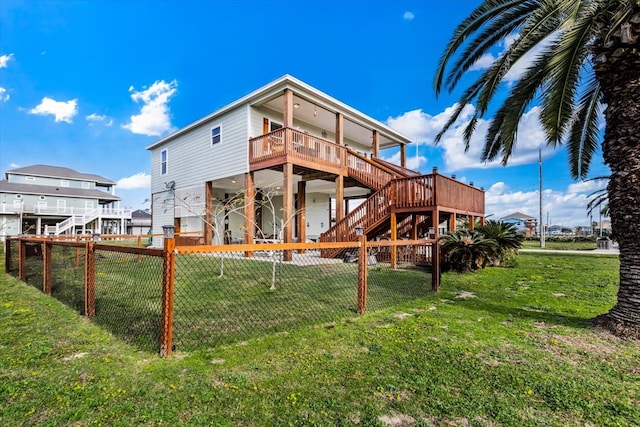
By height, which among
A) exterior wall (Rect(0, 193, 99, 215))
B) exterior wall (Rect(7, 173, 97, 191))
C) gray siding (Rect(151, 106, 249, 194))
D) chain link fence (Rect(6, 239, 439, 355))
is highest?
exterior wall (Rect(7, 173, 97, 191))

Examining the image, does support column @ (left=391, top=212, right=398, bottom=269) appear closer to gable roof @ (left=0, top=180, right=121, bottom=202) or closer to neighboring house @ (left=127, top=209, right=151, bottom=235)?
gable roof @ (left=0, top=180, right=121, bottom=202)

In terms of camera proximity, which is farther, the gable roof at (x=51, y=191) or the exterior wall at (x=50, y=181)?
the exterior wall at (x=50, y=181)

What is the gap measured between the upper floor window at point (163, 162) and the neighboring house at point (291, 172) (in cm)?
5

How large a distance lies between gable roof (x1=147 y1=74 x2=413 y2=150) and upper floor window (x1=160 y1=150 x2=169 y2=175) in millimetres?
1205

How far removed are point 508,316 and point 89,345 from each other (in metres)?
5.47

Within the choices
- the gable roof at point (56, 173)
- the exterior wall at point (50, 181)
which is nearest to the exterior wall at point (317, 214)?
the gable roof at point (56, 173)

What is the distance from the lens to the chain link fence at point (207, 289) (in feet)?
11.9

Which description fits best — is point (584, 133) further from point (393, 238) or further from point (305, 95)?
point (305, 95)

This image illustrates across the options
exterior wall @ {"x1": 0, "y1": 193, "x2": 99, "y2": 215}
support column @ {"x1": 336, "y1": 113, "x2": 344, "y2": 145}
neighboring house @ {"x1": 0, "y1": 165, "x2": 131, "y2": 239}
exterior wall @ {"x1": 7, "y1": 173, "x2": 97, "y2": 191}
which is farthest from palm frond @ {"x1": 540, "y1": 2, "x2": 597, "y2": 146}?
exterior wall @ {"x1": 7, "y1": 173, "x2": 97, "y2": 191}

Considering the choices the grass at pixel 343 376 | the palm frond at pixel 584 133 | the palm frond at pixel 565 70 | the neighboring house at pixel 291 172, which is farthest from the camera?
the neighboring house at pixel 291 172

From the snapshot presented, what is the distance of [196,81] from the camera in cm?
2380

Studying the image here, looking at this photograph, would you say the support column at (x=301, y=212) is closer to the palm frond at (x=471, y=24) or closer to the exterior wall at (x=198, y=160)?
the exterior wall at (x=198, y=160)

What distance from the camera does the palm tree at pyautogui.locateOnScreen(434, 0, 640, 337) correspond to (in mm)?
3729

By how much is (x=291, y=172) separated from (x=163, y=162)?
10.2m
